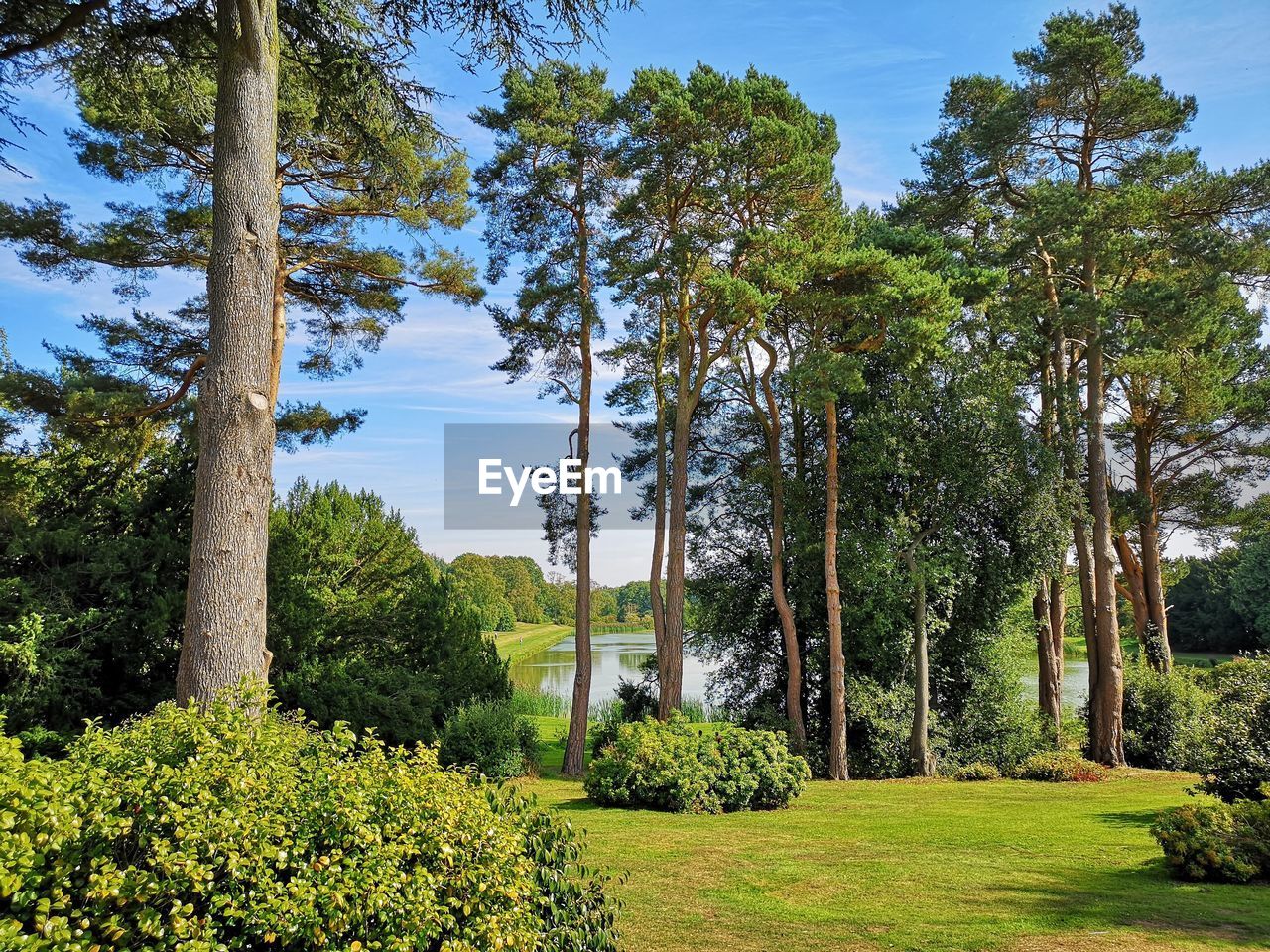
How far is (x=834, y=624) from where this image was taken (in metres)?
15.6

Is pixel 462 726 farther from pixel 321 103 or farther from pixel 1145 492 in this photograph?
pixel 1145 492

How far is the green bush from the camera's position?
2.95 m

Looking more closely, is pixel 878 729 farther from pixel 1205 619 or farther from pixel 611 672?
pixel 1205 619

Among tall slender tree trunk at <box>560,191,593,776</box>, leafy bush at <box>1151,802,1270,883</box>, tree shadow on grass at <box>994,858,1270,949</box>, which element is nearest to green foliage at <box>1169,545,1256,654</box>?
tall slender tree trunk at <box>560,191,593,776</box>

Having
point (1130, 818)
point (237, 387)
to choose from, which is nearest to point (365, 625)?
point (237, 387)

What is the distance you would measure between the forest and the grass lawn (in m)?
0.06

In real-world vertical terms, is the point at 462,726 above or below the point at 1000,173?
below

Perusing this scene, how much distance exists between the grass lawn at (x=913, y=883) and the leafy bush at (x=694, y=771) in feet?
1.49

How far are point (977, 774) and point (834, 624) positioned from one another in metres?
3.95

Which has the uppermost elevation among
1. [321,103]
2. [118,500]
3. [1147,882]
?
[321,103]

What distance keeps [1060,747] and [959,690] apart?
7.35 ft

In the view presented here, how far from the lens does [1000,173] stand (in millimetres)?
17406

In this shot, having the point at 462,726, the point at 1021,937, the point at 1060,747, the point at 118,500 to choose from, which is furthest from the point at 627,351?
the point at 1021,937

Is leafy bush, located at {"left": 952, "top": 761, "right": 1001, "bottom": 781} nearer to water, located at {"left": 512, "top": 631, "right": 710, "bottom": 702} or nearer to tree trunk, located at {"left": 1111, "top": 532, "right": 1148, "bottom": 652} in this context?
water, located at {"left": 512, "top": 631, "right": 710, "bottom": 702}
